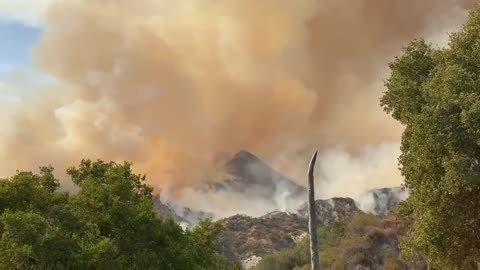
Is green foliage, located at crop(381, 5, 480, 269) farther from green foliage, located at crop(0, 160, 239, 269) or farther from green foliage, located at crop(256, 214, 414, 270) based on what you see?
green foliage, located at crop(256, 214, 414, 270)

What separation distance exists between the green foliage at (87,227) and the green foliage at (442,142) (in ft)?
44.9

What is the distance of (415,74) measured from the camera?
3234 cm

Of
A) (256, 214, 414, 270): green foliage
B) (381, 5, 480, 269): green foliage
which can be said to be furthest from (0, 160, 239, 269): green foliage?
(256, 214, 414, 270): green foliage

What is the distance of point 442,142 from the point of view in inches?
1096

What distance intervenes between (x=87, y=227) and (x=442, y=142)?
742 inches

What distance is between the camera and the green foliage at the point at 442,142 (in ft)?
89.8

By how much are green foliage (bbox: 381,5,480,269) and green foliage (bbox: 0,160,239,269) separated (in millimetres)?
13681

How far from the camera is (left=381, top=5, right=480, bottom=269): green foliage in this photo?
89.8 feet

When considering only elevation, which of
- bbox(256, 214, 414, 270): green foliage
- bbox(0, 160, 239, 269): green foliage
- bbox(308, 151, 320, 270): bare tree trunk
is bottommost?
bbox(308, 151, 320, 270): bare tree trunk

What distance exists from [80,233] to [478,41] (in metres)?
22.5

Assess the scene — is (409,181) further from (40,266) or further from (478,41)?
(40,266)

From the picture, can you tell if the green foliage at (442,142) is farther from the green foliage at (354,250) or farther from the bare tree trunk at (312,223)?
the green foliage at (354,250)

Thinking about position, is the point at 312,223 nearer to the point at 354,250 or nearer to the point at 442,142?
the point at 442,142

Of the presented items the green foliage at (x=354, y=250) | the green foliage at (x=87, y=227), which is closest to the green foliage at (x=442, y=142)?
the green foliage at (x=87, y=227)
